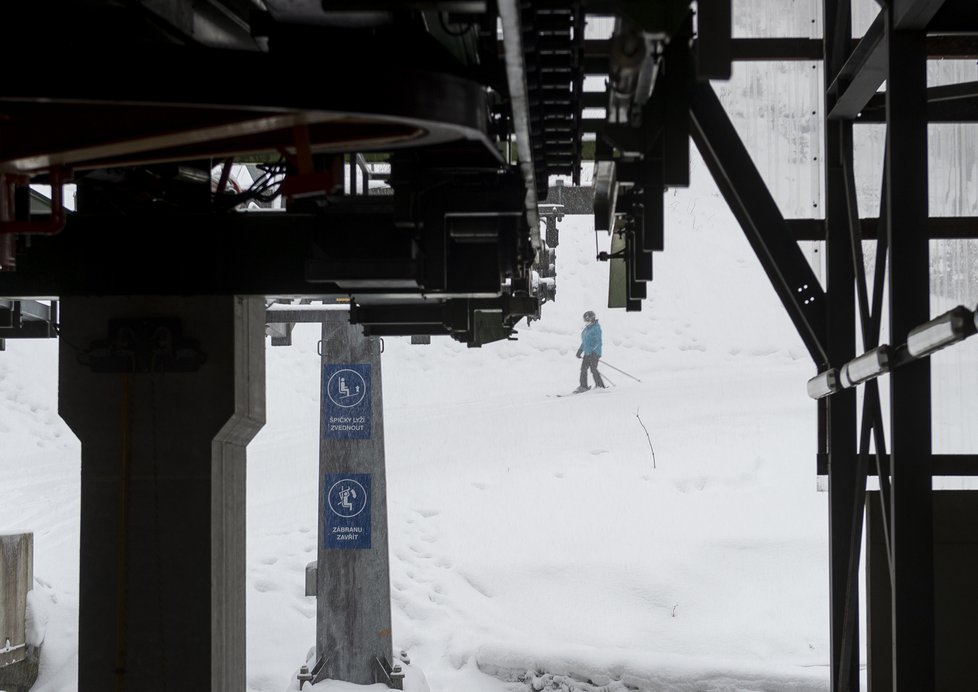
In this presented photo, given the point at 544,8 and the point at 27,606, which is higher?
the point at 544,8

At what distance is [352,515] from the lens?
13.3 metres

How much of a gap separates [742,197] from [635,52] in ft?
10.7

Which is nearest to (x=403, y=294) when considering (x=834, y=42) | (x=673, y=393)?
(x=834, y=42)

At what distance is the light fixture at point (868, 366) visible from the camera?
480 centimetres

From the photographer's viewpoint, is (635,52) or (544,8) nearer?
(635,52)

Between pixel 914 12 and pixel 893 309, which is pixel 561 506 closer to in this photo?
pixel 893 309

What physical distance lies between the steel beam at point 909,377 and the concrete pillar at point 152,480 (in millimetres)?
3530

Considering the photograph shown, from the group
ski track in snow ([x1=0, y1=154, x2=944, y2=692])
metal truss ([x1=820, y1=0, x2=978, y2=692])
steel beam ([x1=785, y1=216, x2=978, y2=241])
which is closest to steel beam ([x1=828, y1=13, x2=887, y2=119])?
metal truss ([x1=820, y1=0, x2=978, y2=692])

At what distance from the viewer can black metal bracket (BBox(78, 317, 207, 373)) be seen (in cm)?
662

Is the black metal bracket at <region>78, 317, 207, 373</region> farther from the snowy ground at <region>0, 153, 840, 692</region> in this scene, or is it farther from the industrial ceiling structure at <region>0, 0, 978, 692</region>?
the snowy ground at <region>0, 153, 840, 692</region>

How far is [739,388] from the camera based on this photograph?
95.5ft

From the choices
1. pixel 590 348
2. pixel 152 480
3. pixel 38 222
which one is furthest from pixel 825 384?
pixel 590 348

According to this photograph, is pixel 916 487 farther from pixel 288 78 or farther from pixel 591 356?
pixel 591 356

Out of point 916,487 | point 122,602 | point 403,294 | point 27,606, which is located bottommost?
point 27,606
